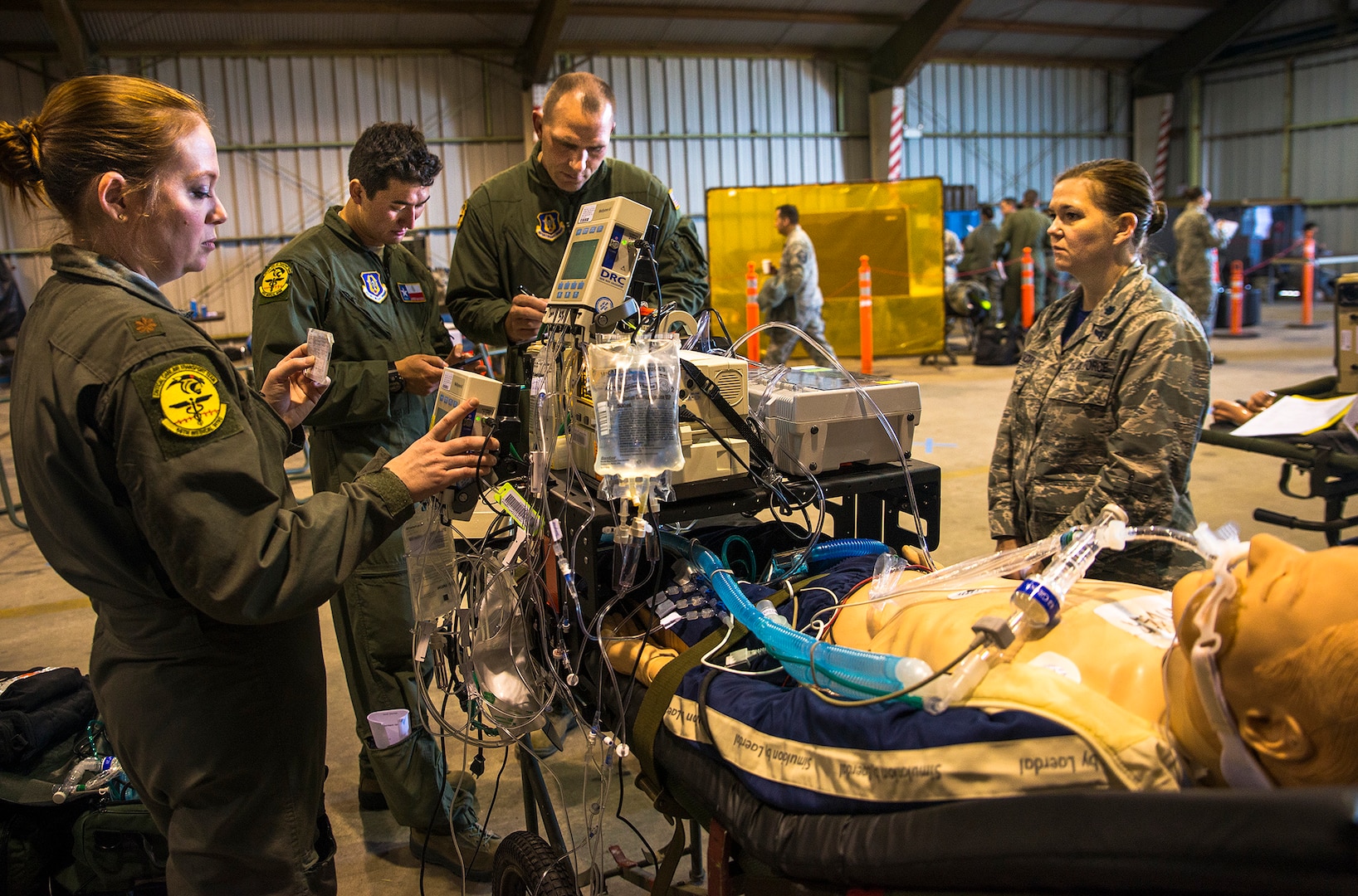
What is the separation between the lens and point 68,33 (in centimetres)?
932

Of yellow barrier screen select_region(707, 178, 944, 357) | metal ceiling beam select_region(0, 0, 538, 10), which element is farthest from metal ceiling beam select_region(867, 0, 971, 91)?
metal ceiling beam select_region(0, 0, 538, 10)

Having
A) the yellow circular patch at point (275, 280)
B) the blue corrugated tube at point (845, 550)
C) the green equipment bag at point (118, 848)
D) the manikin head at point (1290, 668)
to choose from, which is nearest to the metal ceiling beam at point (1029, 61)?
the yellow circular patch at point (275, 280)

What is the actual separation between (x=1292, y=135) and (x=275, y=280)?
17.2 meters

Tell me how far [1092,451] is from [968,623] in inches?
36.4

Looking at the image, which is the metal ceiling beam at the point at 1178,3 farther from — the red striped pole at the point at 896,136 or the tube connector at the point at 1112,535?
the tube connector at the point at 1112,535

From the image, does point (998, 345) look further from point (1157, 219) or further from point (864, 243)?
point (1157, 219)

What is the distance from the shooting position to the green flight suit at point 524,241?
2.58m

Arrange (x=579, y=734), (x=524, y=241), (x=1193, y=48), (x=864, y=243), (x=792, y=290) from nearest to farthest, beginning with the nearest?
(x=524, y=241), (x=579, y=734), (x=792, y=290), (x=864, y=243), (x=1193, y=48)

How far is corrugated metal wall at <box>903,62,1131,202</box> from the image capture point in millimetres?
14539

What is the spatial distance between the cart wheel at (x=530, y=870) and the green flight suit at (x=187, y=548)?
0.44 meters

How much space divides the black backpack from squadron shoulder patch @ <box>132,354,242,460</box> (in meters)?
9.09

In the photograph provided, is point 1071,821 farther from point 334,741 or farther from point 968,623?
point 334,741

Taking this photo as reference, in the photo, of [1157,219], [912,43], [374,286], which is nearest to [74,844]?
[374,286]

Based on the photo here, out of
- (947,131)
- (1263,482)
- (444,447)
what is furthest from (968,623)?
(947,131)
